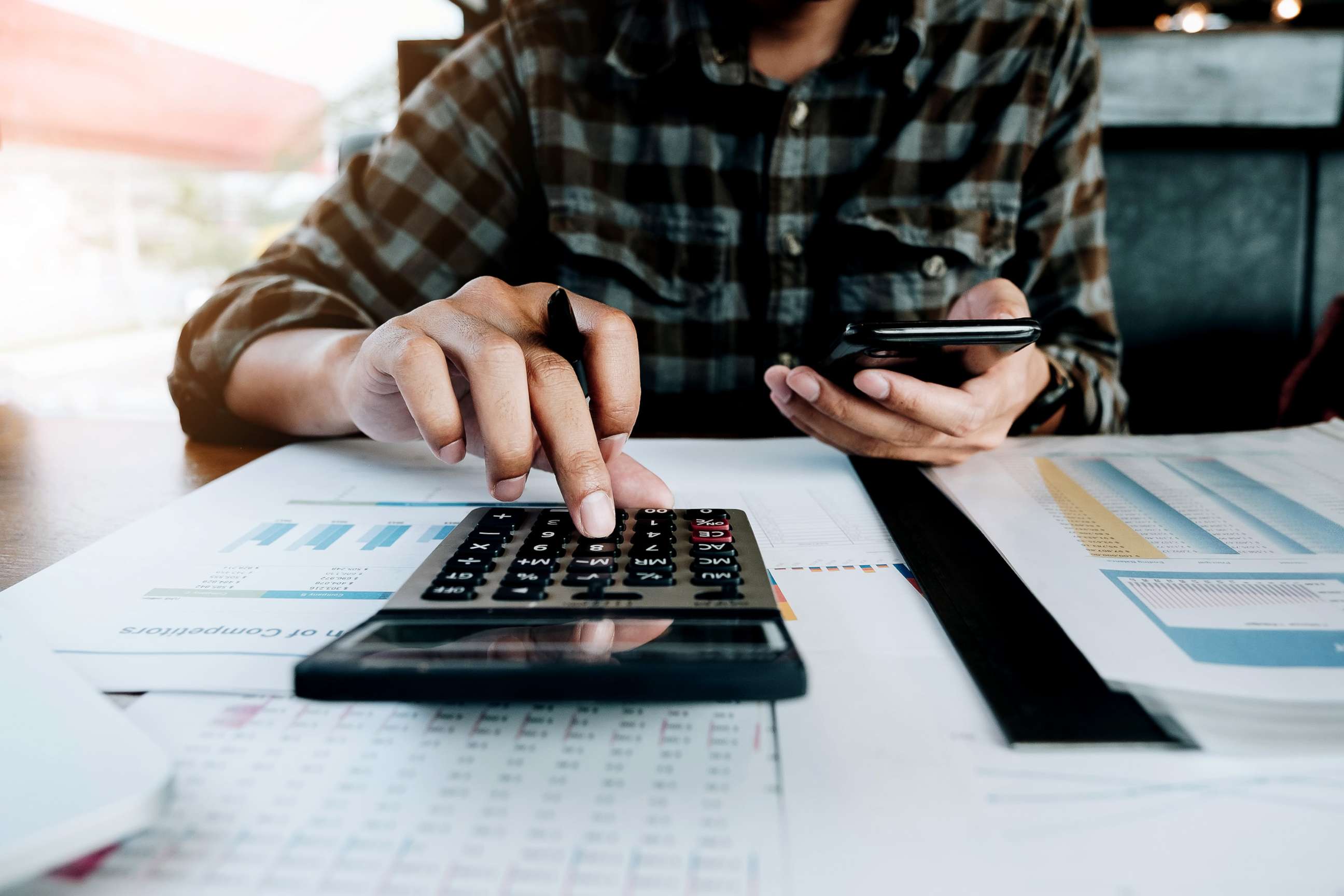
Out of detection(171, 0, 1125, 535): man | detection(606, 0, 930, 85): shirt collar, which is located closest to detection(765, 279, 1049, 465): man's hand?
detection(171, 0, 1125, 535): man

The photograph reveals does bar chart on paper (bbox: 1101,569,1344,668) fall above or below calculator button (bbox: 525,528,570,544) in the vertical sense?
below

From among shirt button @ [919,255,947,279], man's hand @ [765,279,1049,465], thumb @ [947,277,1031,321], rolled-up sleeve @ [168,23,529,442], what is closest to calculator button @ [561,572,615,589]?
man's hand @ [765,279,1049,465]

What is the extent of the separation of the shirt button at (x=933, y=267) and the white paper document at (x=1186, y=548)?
256mm

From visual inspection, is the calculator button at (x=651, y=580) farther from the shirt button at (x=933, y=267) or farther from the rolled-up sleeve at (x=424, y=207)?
the shirt button at (x=933, y=267)

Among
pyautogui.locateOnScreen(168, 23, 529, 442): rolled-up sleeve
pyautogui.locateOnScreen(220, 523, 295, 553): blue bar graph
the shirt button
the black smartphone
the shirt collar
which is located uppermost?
the shirt collar

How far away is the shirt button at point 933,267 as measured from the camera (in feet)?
2.47

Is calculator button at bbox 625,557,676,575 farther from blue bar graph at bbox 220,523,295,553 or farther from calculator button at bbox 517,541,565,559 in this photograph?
blue bar graph at bbox 220,523,295,553

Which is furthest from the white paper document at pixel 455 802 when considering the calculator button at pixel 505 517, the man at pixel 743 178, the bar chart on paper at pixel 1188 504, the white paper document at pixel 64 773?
the man at pixel 743 178

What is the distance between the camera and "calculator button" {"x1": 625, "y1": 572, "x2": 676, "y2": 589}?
0.28 m

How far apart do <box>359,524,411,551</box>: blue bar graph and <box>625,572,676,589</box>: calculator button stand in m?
0.14

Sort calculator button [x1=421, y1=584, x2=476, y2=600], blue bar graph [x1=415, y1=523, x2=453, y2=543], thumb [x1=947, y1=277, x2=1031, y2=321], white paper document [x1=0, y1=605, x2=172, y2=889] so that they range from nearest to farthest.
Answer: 1. white paper document [x1=0, y1=605, x2=172, y2=889]
2. calculator button [x1=421, y1=584, x2=476, y2=600]
3. blue bar graph [x1=415, y1=523, x2=453, y2=543]
4. thumb [x1=947, y1=277, x2=1031, y2=321]

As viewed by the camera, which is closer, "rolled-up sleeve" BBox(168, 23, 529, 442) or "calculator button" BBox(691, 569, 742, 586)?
"calculator button" BBox(691, 569, 742, 586)

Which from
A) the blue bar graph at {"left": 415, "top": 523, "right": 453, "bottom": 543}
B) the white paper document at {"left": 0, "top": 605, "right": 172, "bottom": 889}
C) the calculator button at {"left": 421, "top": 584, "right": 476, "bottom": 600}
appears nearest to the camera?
the white paper document at {"left": 0, "top": 605, "right": 172, "bottom": 889}

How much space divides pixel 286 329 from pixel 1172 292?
3.78 feet
